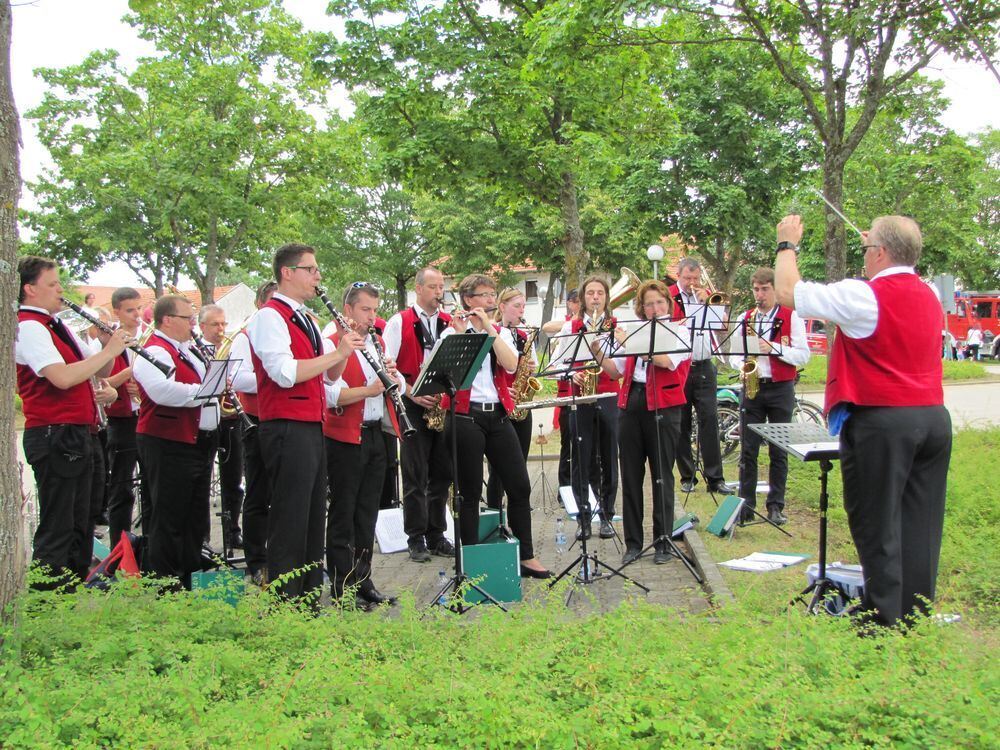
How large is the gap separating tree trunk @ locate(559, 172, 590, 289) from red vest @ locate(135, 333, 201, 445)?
1131cm

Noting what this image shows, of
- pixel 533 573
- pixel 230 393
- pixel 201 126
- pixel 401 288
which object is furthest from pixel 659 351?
pixel 401 288

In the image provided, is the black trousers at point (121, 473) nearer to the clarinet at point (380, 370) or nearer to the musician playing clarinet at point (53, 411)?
the musician playing clarinet at point (53, 411)

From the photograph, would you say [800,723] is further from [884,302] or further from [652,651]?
[884,302]

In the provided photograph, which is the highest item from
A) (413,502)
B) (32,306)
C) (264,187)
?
(264,187)

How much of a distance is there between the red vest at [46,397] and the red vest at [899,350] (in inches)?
177

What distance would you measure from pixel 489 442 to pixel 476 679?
10.3ft

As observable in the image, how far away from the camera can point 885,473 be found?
4219mm

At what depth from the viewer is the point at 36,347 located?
503 centimetres

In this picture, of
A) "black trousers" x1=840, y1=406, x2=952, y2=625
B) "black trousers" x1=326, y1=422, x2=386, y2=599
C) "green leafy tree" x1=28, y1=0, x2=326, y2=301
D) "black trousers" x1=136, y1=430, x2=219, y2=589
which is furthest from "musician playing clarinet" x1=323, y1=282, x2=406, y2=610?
"green leafy tree" x1=28, y1=0, x2=326, y2=301

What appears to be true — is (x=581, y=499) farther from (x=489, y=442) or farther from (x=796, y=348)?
(x=796, y=348)

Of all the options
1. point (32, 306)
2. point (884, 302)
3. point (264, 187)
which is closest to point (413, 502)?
point (32, 306)

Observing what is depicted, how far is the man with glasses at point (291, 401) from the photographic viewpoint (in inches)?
187

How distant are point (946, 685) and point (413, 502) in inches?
187

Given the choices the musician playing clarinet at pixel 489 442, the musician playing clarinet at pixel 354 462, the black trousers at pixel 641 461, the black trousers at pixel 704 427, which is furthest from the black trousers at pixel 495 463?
the black trousers at pixel 704 427
